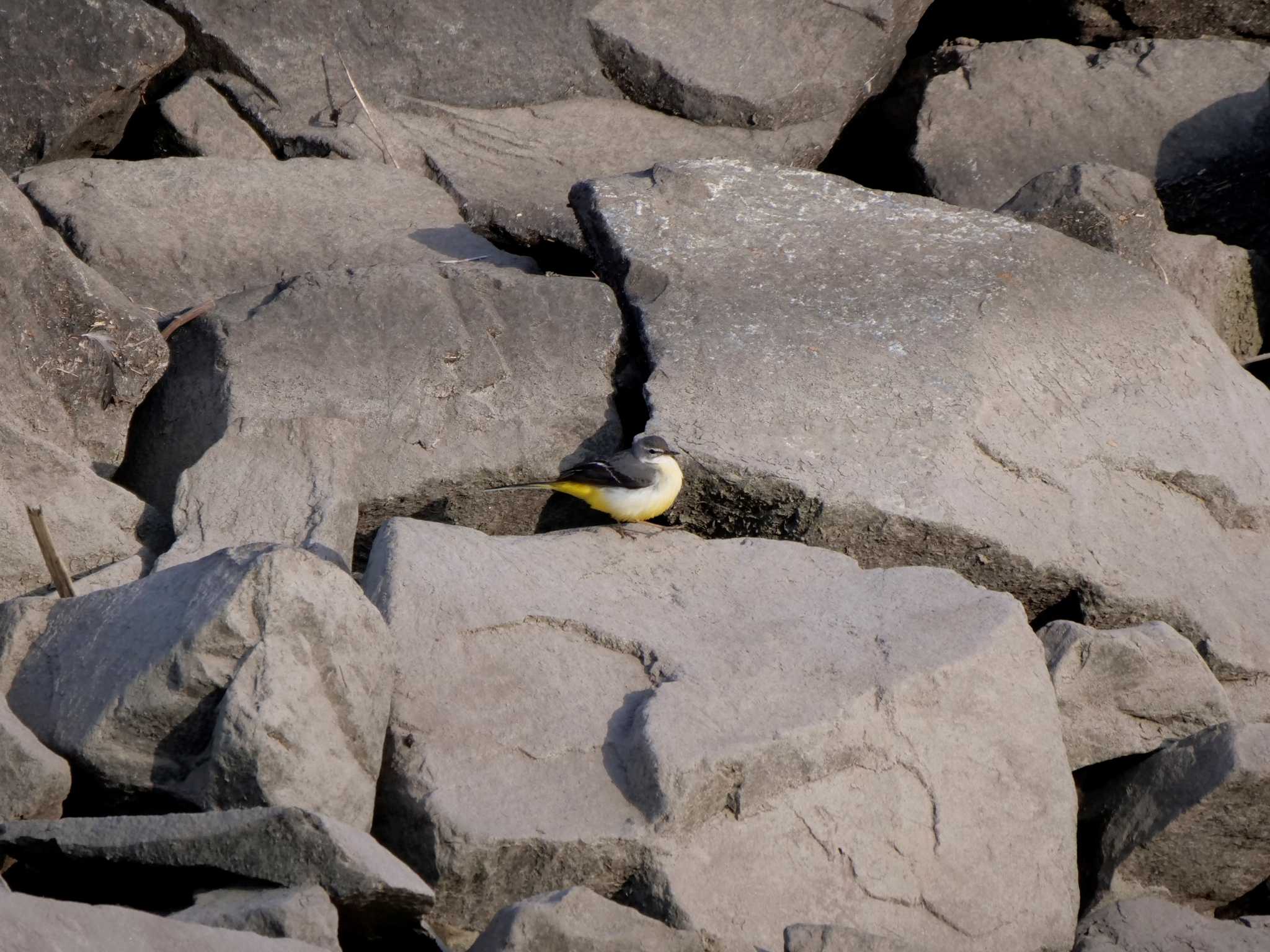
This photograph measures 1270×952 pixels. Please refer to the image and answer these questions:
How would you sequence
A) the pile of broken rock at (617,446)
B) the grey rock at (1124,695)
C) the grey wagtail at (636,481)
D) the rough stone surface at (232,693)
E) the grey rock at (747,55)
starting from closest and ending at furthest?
the rough stone surface at (232,693)
the pile of broken rock at (617,446)
the grey rock at (1124,695)
the grey wagtail at (636,481)
the grey rock at (747,55)

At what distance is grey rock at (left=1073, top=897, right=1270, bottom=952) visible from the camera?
4613mm

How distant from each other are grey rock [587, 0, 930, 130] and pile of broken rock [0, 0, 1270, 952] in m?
0.03

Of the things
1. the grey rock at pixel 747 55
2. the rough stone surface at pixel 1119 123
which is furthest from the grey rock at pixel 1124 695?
the grey rock at pixel 747 55

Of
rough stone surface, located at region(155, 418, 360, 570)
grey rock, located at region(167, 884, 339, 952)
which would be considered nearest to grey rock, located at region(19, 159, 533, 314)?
rough stone surface, located at region(155, 418, 360, 570)

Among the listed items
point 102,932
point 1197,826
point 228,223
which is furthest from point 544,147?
point 102,932

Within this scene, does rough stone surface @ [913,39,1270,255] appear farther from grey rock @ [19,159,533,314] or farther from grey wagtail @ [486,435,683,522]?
grey wagtail @ [486,435,683,522]

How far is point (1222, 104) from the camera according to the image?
862cm

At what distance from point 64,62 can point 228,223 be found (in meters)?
1.17

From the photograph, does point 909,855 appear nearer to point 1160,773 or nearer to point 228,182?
point 1160,773

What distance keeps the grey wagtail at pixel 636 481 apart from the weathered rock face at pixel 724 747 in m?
0.32

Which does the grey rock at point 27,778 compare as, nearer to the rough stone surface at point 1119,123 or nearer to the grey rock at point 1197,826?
the grey rock at point 1197,826

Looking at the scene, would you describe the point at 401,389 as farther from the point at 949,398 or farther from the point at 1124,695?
the point at 1124,695

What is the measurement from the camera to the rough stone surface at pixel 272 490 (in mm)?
5328

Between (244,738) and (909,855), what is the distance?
2.05m
